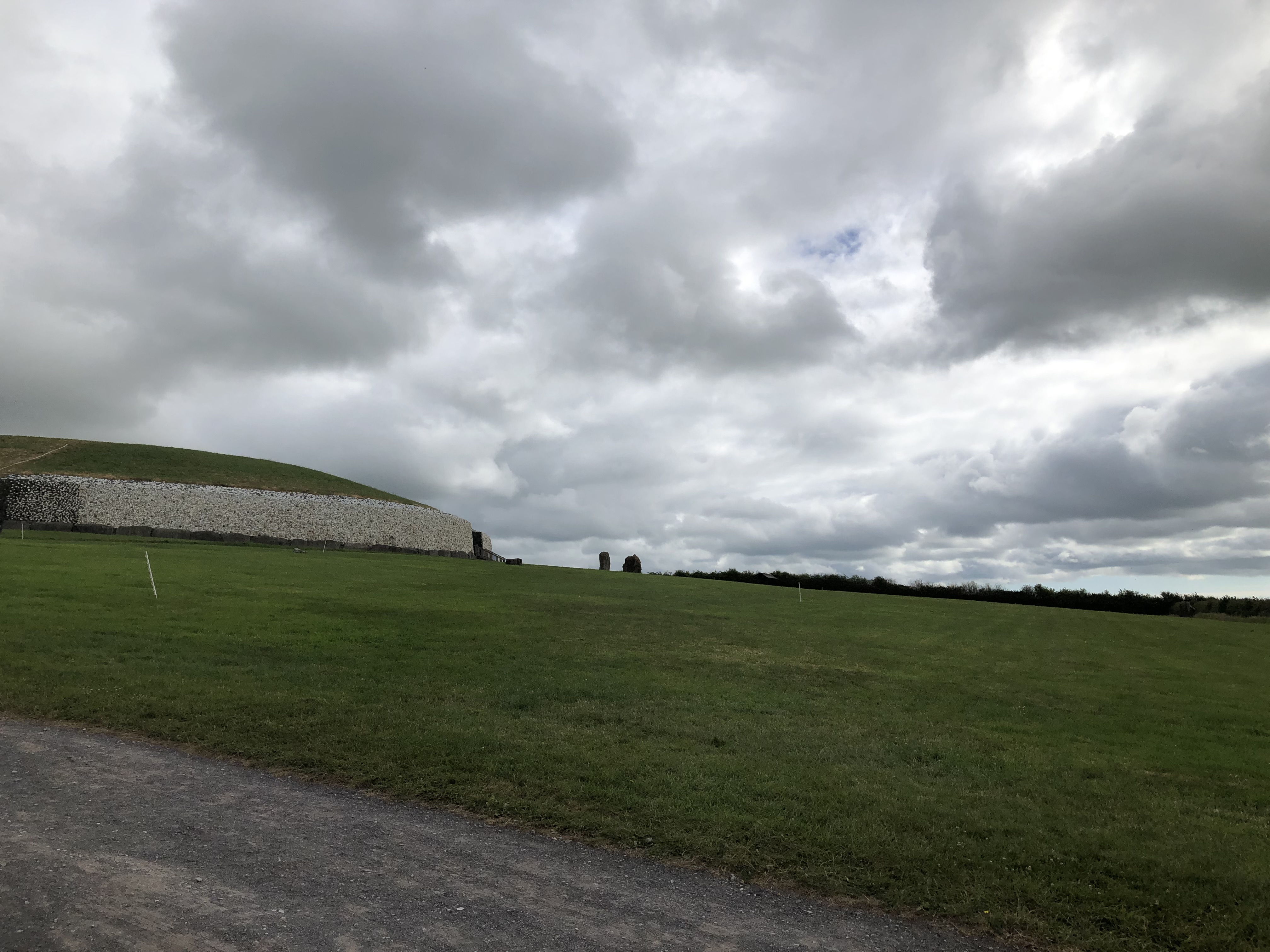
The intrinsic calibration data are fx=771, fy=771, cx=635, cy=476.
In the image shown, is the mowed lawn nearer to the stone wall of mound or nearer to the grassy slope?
the stone wall of mound

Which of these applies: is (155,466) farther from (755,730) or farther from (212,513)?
(755,730)

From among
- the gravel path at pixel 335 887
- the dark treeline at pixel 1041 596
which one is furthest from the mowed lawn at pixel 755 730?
the dark treeline at pixel 1041 596

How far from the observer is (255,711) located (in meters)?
12.7

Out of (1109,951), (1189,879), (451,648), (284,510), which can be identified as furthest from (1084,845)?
(284,510)

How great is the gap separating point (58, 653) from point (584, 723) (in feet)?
38.1

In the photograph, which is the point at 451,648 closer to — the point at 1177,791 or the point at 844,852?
the point at 844,852

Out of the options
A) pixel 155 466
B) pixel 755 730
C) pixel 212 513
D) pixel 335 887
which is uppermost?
pixel 155 466

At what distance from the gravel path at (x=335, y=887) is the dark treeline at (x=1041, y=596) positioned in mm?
48359

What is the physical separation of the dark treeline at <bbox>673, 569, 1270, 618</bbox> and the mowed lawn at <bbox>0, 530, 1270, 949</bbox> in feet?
104

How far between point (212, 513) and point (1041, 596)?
2674 inches

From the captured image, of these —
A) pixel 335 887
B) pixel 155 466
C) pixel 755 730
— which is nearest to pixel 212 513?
pixel 155 466

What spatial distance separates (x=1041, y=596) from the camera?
59875 millimetres

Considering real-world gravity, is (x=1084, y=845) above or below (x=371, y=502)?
below

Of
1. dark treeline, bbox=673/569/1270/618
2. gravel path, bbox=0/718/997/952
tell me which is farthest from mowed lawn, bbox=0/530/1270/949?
dark treeline, bbox=673/569/1270/618
